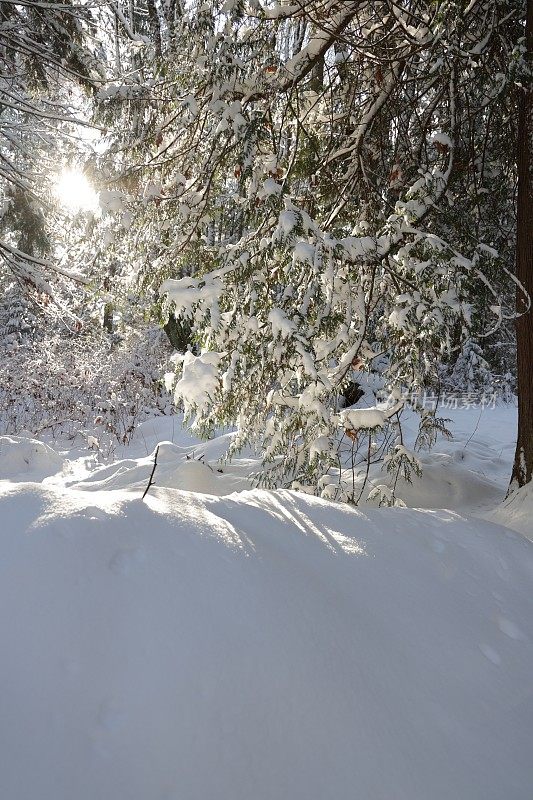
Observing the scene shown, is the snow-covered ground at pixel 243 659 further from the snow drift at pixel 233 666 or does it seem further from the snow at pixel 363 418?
the snow at pixel 363 418

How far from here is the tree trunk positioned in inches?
147

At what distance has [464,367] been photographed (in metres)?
13.1

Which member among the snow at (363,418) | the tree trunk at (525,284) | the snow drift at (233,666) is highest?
the tree trunk at (525,284)

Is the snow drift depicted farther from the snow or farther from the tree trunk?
the tree trunk

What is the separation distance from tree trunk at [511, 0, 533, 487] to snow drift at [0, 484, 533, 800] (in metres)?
2.49

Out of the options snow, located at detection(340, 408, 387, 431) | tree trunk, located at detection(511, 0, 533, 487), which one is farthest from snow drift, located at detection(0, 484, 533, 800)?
tree trunk, located at detection(511, 0, 533, 487)

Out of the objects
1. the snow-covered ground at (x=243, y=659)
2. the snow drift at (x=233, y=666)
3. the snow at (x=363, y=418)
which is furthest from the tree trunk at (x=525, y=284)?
the snow drift at (x=233, y=666)

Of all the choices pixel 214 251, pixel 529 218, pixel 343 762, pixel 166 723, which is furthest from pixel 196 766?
pixel 529 218

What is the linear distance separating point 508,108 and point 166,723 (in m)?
4.53

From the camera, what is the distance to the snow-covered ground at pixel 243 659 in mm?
1018

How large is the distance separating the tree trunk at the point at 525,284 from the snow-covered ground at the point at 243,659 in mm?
2286

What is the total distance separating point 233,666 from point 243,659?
0.03 m

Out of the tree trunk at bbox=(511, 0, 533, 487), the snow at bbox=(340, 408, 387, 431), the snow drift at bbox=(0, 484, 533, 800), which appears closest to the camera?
the snow drift at bbox=(0, 484, 533, 800)

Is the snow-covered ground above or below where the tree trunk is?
below
